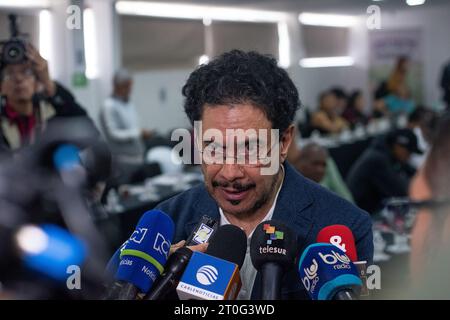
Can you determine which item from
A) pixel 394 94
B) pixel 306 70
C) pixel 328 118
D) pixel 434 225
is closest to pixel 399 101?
pixel 394 94

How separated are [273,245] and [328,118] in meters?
6.34

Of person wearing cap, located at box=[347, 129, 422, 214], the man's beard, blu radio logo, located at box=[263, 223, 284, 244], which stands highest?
the man's beard

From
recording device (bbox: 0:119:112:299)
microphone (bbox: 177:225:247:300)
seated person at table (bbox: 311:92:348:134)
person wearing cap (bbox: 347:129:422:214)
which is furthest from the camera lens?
seated person at table (bbox: 311:92:348:134)

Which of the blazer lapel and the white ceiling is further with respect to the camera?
the white ceiling

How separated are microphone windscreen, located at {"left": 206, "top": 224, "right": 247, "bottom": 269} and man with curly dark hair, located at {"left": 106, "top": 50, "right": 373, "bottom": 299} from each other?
0.14ft

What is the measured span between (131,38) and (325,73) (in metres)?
3.96

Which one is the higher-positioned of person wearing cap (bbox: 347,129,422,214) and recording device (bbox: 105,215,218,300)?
recording device (bbox: 105,215,218,300)

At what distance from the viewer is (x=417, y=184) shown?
149cm

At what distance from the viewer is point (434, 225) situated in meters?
1.25

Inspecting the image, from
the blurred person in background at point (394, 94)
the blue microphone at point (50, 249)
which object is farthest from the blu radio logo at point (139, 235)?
the blurred person in background at point (394, 94)

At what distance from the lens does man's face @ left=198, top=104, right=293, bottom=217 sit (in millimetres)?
930

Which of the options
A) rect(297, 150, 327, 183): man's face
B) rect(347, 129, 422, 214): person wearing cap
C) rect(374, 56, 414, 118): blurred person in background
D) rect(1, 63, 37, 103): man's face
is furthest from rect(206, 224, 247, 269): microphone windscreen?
rect(374, 56, 414, 118): blurred person in background

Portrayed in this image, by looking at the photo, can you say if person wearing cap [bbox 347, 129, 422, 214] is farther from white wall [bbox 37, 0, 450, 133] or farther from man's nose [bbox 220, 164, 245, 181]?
white wall [bbox 37, 0, 450, 133]

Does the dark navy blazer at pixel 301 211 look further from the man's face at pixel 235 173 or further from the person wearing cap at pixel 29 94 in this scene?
the person wearing cap at pixel 29 94
